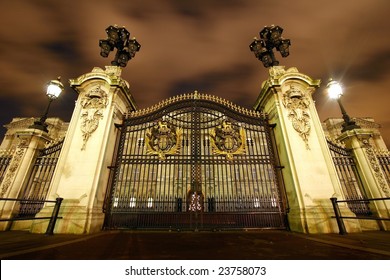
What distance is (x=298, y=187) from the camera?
6688mm

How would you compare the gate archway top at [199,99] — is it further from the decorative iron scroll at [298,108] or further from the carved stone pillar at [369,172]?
the carved stone pillar at [369,172]

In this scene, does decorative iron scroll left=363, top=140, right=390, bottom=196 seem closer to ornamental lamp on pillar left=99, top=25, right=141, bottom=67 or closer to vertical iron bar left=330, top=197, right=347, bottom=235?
vertical iron bar left=330, top=197, right=347, bottom=235

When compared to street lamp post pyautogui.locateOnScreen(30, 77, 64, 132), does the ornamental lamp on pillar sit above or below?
above

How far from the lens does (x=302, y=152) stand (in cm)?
720

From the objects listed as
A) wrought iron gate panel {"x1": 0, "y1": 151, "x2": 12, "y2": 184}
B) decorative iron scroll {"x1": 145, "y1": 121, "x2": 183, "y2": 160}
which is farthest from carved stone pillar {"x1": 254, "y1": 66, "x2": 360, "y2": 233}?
wrought iron gate panel {"x1": 0, "y1": 151, "x2": 12, "y2": 184}

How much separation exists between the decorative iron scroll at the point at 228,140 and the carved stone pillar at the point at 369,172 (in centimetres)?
498

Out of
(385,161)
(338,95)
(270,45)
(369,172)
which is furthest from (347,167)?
(270,45)

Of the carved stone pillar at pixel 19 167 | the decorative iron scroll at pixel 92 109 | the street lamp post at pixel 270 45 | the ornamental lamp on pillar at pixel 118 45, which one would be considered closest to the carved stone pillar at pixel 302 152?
the street lamp post at pixel 270 45

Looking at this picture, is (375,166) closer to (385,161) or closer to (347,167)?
(347,167)

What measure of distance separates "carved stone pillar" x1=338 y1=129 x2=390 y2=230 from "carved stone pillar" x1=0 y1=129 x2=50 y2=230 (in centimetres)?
1426

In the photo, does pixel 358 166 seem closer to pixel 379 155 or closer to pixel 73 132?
pixel 379 155

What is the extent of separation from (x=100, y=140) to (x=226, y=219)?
21.1 feet

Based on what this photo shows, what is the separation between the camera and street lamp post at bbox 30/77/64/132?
8.31 m

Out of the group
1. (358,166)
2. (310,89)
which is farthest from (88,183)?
(358,166)
